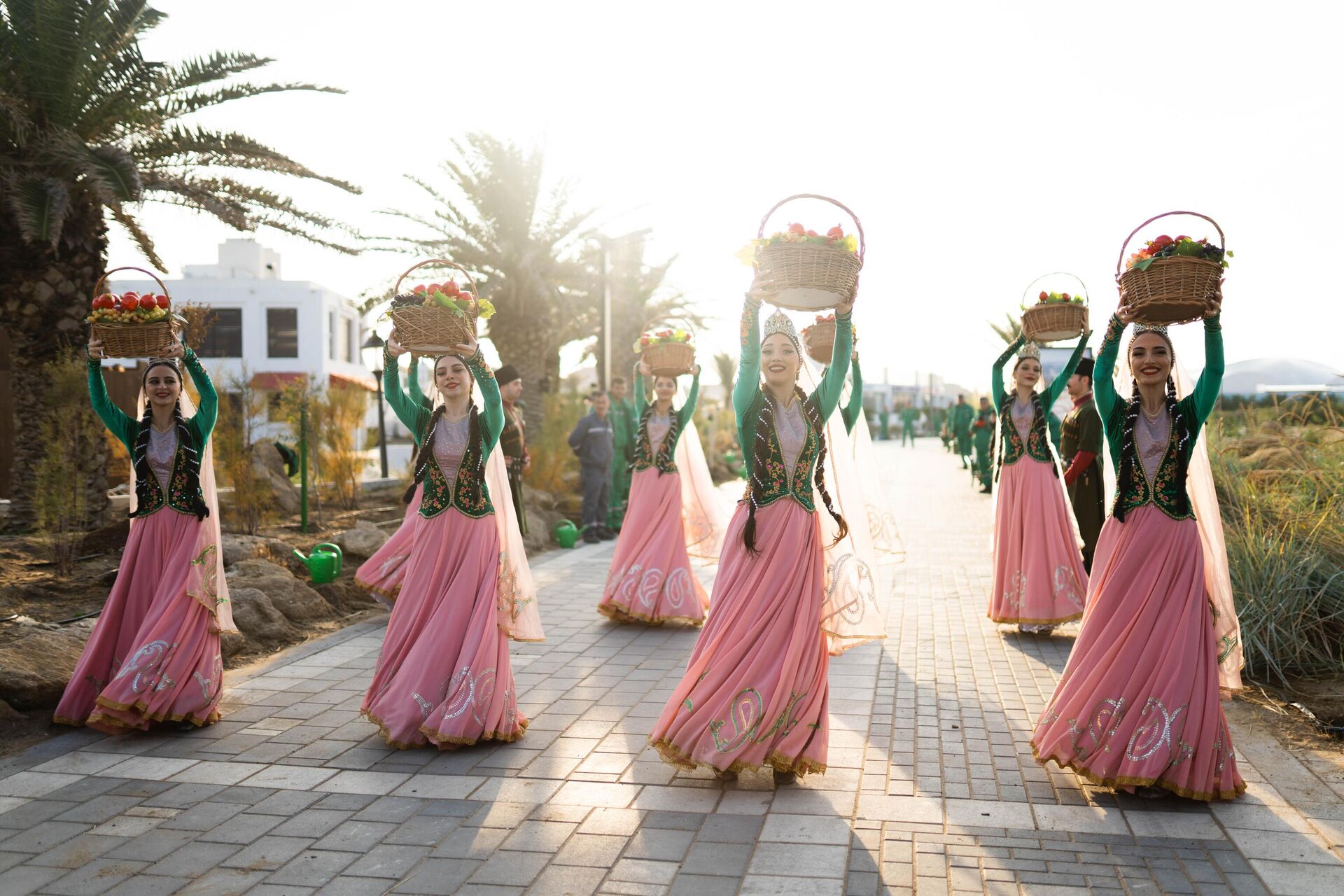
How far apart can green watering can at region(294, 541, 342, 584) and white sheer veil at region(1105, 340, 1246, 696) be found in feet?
23.1

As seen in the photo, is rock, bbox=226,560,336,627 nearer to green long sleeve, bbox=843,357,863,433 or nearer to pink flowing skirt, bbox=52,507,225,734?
pink flowing skirt, bbox=52,507,225,734

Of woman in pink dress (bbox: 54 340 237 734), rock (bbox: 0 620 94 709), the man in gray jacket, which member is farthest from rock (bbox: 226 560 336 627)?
the man in gray jacket

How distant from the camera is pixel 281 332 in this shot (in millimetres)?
47281

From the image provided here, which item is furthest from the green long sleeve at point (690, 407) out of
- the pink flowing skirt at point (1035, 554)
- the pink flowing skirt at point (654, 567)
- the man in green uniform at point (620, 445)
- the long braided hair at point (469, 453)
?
the man in green uniform at point (620, 445)

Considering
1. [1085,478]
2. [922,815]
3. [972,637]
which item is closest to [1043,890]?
[922,815]

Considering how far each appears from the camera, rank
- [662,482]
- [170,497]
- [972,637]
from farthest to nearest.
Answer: [662,482]
[972,637]
[170,497]

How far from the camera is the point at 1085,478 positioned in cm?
859

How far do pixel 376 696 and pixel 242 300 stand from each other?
4541 cm

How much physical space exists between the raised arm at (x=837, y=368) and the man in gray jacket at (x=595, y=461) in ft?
31.5

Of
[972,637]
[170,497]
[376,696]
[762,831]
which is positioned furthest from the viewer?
[972,637]

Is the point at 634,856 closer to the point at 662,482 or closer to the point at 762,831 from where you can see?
the point at 762,831

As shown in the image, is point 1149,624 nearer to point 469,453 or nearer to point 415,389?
point 469,453

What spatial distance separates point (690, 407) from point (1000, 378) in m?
2.61

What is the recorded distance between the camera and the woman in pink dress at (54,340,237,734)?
5.68 meters
